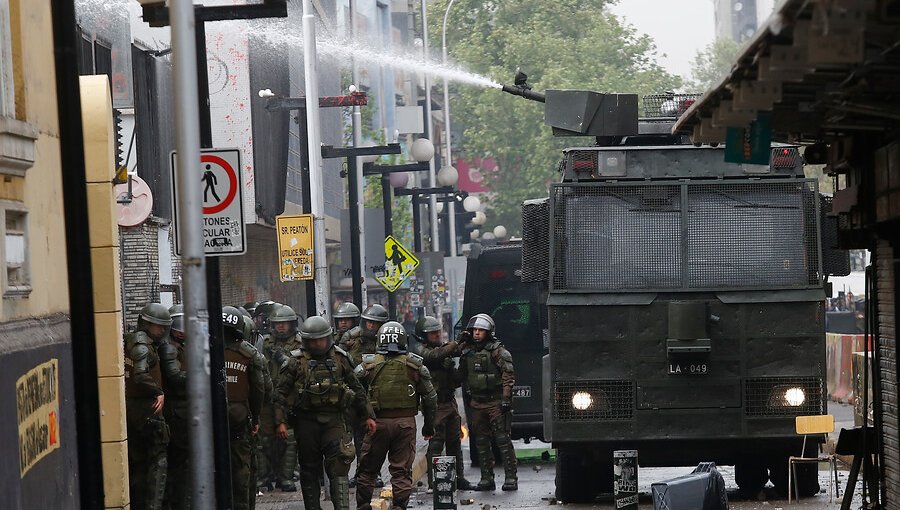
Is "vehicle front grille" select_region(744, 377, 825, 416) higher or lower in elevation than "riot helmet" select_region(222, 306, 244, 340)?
lower

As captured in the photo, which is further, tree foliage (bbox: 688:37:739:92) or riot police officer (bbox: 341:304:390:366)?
tree foliage (bbox: 688:37:739:92)

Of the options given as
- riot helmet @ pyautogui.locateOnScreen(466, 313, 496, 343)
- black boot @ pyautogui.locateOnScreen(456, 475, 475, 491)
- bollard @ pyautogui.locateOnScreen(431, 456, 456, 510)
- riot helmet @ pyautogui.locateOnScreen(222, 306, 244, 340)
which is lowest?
black boot @ pyautogui.locateOnScreen(456, 475, 475, 491)

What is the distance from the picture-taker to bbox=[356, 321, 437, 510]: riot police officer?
48.2 ft

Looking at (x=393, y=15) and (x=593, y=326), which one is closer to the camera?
(x=593, y=326)

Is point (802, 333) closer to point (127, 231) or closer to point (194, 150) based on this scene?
point (194, 150)

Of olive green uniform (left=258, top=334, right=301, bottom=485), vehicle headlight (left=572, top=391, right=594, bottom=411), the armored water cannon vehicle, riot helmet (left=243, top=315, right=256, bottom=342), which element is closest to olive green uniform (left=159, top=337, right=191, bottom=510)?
riot helmet (left=243, top=315, right=256, bottom=342)

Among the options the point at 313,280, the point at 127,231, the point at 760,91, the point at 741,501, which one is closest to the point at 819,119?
the point at 760,91

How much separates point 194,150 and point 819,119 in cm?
369

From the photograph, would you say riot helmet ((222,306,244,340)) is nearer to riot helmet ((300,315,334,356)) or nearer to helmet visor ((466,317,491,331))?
riot helmet ((300,315,334,356))

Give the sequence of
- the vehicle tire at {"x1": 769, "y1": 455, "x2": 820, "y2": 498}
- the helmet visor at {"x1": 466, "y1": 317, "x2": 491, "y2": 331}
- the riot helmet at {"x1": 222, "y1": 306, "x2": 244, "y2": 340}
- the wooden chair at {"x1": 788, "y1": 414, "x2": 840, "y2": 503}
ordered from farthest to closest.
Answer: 1. the helmet visor at {"x1": 466, "y1": 317, "x2": 491, "y2": 331}
2. the vehicle tire at {"x1": 769, "y1": 455, "x2": 820, "y2": 498}
3. the wooden chair at {"x1": 788, "y1": 414, "x2": 840, "y2": 503}
4. the riot helmet at {"x1": 222, "y1": 306, "x2": 244, "y2": 340}

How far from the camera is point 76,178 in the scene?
8.82 meters

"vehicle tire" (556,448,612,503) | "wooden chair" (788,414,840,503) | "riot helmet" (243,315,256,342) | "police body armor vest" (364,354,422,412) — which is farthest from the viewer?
"vehicle tire" (556,448,612,503)

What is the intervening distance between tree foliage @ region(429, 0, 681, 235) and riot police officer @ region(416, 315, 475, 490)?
54139 millimetres

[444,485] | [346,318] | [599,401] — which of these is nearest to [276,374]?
[346,318]
